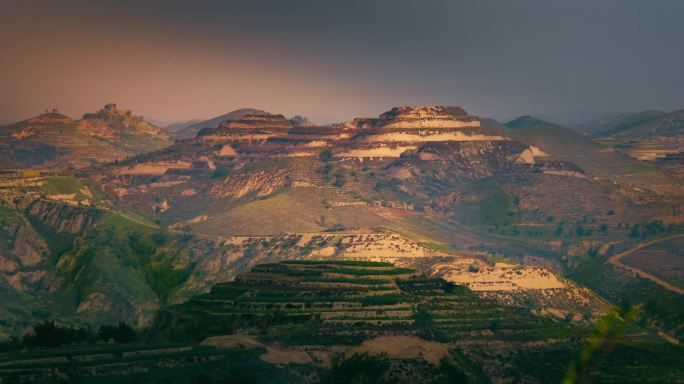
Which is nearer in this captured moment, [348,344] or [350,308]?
[348,344]

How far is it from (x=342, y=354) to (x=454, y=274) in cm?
6401

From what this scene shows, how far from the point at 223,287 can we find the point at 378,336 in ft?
77.0

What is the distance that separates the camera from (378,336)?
4198 inches

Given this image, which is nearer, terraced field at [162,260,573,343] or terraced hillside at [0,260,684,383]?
terraced hillside at [0,260,684,383]

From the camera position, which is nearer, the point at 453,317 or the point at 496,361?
the point at 496,361

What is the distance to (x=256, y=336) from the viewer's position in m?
107

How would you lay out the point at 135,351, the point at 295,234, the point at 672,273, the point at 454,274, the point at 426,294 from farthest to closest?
the point at 295,234
the point at 672,273
the point at 454,274
the point at 426,294
the point at 135,351

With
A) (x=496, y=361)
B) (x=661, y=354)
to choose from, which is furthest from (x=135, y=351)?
(x=661, y=354)

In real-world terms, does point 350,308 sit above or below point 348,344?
above

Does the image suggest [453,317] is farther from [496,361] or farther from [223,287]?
[223,287]

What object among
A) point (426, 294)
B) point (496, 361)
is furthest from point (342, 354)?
point (426, 294)

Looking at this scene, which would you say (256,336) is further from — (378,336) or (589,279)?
(589,279)

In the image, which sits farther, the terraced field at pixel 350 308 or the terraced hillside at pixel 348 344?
the terraced field at pixel 350 308

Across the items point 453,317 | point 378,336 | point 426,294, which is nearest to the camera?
point 378,336
